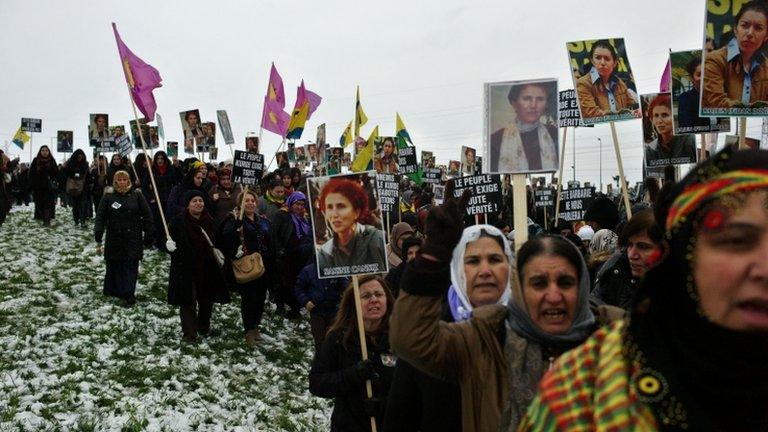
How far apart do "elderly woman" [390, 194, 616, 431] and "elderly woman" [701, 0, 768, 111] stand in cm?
371

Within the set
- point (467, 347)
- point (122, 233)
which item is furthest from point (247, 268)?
point (467, 347)

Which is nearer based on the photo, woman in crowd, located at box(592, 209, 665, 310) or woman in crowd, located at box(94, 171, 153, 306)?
woman in crowd, located at box(592, 209, 665, 310)

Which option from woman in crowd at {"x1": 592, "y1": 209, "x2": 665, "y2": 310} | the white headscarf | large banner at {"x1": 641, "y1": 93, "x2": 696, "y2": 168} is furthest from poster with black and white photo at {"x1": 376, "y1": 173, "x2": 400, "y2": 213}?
the white headscarf

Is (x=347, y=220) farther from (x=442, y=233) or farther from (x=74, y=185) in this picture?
(x=74, y=185)

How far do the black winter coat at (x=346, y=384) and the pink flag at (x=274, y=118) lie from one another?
7.87 metres

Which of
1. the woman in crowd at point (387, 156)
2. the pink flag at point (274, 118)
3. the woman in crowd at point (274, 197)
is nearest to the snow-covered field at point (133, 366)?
the woman in crowd at point (274, 197)

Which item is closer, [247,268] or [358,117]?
[247,268]

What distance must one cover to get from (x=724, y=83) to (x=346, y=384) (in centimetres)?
389

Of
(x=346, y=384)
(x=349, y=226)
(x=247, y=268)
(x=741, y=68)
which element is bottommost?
(x=346, y=384)

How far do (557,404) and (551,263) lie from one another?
3.71 feet

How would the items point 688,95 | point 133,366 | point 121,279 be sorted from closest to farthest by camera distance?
point 688,95, point 133,366, point 121,279

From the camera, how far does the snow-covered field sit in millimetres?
6785

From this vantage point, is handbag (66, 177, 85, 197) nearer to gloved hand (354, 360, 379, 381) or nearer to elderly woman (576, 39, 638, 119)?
elderly woman (576, 39, 638, 119)

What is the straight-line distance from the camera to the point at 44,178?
1727 centimetres
